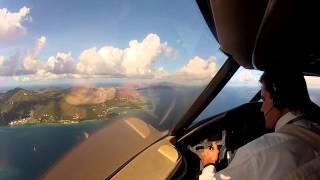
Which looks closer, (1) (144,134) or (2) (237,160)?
(1) (144,134)

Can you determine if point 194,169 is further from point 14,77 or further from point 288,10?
point 14,77

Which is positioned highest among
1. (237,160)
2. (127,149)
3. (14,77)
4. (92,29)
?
(92,29)

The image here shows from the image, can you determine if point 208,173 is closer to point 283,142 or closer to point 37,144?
point 283,142

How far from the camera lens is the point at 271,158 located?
1.84m

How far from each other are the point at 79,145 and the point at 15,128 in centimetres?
24

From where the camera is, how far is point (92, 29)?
1344 mm

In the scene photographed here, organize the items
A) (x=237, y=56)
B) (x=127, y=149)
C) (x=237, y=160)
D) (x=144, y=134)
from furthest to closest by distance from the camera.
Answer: (x=237, y=56)
(x=237, y=160)
(x=144, y=134)
(x=127, y=149)

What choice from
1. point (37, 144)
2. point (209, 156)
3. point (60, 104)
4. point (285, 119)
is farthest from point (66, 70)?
point (209, 156)

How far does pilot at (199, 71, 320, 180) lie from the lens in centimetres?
176

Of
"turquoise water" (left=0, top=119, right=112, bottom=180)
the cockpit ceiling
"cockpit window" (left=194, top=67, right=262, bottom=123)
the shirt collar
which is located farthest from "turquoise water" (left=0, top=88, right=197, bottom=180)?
"cockpit window" (left=194, top=67, right=262, bottom=123)

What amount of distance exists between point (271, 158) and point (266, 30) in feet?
1.78

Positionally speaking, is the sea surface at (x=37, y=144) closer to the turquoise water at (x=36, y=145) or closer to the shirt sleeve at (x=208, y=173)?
the turquoise water at (x=36, y=145)

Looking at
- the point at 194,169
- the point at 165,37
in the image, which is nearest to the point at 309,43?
the point at 165,37

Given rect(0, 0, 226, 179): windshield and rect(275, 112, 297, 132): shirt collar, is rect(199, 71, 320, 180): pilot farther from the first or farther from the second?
rect(0, 0, 226, 179): windshield
